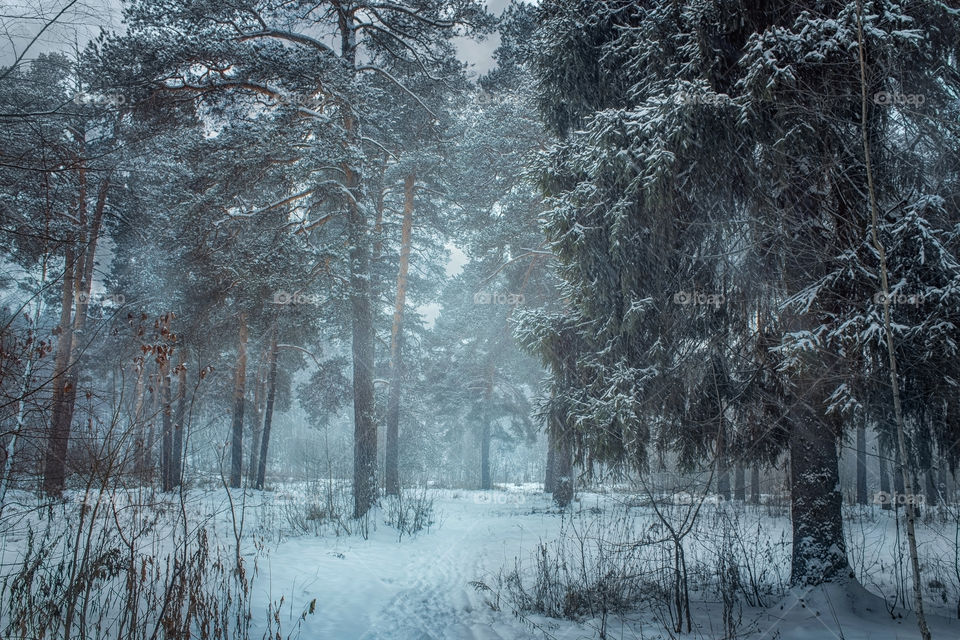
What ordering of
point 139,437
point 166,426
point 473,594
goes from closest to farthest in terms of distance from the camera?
point 139,437 → point 473,594 → point 166,426

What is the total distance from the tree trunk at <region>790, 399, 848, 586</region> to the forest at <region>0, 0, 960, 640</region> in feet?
0.10

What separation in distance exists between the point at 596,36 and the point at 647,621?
690 centimetres

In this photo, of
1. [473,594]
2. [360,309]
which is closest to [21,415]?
[473,594]

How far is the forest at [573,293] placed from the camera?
3705mm

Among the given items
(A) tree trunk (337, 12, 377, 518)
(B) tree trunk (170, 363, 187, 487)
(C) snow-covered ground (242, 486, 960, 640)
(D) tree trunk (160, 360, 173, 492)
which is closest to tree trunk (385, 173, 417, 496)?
(A) tree trunk (337, 12, 377, 518)

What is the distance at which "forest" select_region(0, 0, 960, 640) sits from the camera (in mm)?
3705

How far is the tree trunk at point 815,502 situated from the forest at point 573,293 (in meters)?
0.03

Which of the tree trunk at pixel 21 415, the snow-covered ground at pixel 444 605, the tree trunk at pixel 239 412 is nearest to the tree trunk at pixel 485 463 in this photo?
the tree trunk at pixel 239 412

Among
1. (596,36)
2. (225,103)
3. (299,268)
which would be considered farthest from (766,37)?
(225,103)

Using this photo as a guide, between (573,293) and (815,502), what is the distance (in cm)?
348

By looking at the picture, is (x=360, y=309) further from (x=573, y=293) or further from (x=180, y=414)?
(x=180, y=414)

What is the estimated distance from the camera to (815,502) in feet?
16.0

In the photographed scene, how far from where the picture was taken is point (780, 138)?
4523mm

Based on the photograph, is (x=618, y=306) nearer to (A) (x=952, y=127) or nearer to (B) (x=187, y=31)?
(A) (x=952, y=127)
